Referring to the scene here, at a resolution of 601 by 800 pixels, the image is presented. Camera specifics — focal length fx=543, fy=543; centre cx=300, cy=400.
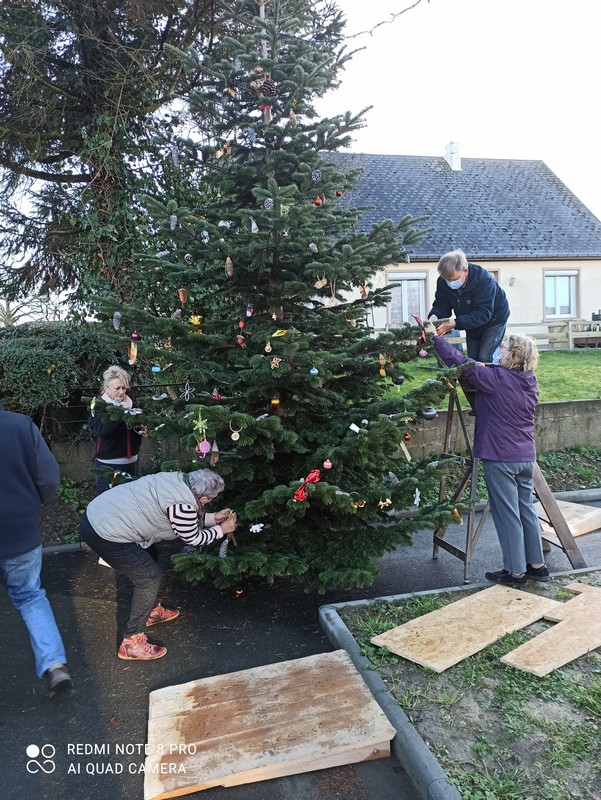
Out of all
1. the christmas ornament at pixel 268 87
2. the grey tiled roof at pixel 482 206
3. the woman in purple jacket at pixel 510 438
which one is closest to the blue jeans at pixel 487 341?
the woman in purple jacket at pixel 510 438

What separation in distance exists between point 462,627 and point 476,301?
269 cm

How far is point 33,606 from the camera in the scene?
11.2ft

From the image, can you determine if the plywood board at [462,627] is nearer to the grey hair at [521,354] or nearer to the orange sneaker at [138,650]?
the orange sneaker at [138,650]

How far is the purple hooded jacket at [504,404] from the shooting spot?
14.8 feet

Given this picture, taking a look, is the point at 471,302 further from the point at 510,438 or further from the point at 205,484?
the point at 205,484

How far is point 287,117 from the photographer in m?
4.84

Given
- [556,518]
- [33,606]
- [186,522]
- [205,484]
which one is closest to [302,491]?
[205,484]

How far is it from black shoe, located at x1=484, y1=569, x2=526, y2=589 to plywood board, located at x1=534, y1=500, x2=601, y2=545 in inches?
49.4

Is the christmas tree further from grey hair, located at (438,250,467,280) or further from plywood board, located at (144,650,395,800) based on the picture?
plywood board, located at (144,650,395,800)

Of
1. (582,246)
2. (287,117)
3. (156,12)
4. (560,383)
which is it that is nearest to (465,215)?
(582,246)

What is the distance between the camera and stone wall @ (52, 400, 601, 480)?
7.50 m

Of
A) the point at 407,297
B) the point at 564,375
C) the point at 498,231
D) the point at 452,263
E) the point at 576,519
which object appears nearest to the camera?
the point at 452,263

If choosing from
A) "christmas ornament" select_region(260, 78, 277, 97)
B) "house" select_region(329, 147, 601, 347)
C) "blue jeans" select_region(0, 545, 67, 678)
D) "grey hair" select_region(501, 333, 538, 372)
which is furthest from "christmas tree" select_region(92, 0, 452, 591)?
"house" select_region(329, 147, 601, 347)

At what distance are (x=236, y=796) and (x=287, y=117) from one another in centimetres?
498
